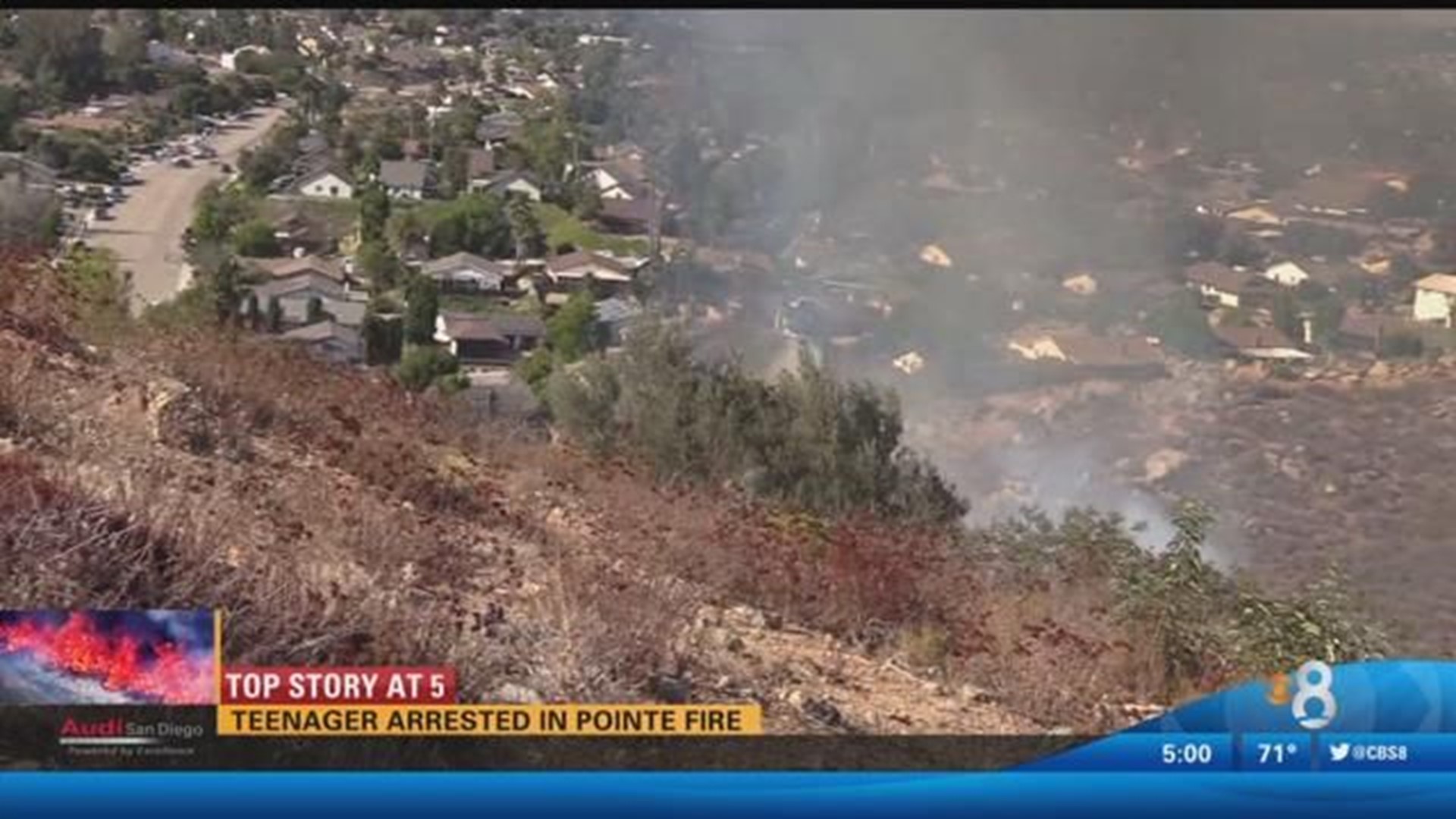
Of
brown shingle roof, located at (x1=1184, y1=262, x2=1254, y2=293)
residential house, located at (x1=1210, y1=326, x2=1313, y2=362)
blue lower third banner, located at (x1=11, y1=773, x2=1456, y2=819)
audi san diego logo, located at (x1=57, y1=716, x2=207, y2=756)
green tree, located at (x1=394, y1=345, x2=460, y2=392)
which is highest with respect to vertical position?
brown shingle roof, located at (x1=1184, y1=262, x2=1254, y2=293)

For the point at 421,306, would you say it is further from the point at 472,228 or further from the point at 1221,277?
the point at 1221,277

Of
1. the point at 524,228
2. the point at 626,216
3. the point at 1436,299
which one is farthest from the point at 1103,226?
the point at 524,228

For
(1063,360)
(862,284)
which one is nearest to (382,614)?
(862,284)

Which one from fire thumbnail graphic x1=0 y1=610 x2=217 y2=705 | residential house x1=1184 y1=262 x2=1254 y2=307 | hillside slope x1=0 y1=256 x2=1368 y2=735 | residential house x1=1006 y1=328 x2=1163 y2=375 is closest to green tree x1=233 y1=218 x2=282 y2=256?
hillside slope x1=0 y1=256 x2=1368 y2=735

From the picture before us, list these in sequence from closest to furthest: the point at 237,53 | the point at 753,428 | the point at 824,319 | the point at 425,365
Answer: the point at 237,53, the point at 425,365, the point at 824,319, the point at 753,428

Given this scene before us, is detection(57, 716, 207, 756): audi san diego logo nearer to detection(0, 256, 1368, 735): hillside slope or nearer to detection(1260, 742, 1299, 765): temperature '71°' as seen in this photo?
detection(0, 256, 1368, 735): hillside slope

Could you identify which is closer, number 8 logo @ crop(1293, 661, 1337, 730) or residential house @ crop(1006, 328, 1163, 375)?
number 8 logo @ crop(1293, 661, 1337, 730)

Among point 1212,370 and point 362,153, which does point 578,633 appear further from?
point 1212,370
